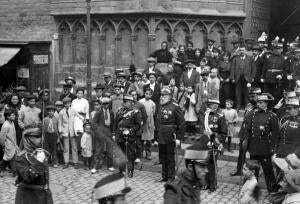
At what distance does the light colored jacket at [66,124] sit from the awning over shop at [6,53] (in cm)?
798

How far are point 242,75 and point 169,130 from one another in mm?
3966

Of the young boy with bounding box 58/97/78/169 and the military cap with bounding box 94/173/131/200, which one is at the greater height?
the military cap with bounding box 94/173/131/200

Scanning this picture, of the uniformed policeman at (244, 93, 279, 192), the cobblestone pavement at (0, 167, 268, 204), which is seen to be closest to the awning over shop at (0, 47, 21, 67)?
the cobblestone pavement at (0, 167, 268, 204)

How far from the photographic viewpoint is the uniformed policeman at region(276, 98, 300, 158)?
335 inches

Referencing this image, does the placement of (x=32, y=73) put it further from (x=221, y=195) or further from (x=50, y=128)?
(x=221, y=195)

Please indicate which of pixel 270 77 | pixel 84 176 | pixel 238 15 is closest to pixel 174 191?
pixel 84 176

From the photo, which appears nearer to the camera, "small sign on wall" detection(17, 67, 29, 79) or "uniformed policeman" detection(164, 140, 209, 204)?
"uniformed policeman" detection(164, 140, 209, 204)

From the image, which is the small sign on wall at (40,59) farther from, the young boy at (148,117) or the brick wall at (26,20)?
the young boy at (148,117)

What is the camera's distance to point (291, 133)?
8539mm

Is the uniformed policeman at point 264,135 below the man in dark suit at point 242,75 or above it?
below

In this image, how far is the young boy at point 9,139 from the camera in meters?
10.7

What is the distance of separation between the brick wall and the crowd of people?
6.31m

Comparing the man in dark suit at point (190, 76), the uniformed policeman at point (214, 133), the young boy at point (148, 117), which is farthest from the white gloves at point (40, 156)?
the man in dark suit at point (190, 76)

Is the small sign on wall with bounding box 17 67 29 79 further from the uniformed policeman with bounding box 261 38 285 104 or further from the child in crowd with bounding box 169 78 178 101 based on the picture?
the uniformed policeman with bounding box 261 38 285 104
